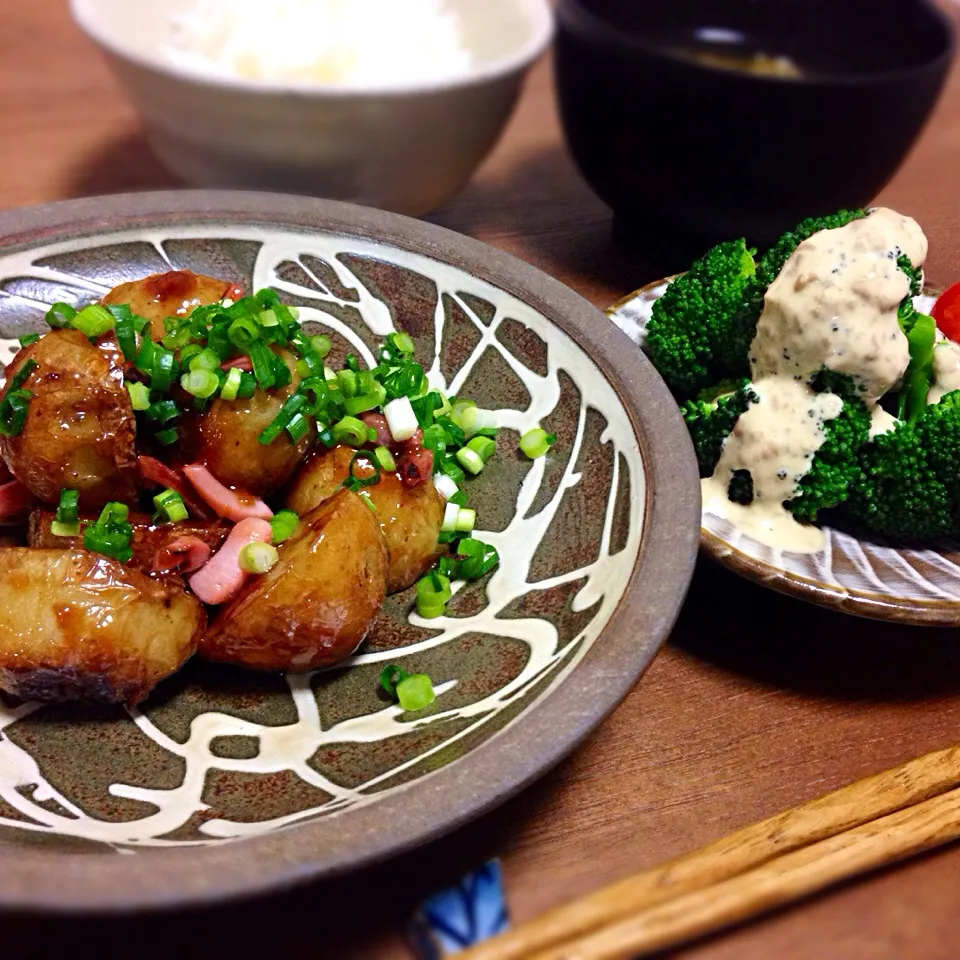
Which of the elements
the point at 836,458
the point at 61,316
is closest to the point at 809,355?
the point at 836,458

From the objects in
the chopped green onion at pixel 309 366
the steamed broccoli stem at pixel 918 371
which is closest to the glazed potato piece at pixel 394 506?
the chopped green onion at pixel 309 366

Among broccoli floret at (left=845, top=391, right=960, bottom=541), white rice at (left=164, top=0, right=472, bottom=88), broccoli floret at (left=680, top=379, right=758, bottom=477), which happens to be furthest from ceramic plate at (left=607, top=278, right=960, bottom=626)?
white rice at (left=164, top=0, right=472, bottom=88)

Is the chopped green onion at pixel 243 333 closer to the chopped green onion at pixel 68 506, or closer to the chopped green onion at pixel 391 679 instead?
the chopped green onion at pixel 68 506

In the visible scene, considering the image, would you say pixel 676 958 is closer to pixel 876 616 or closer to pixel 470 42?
pixel 876 616

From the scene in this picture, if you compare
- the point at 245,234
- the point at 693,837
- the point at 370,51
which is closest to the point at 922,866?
the point at 693,837

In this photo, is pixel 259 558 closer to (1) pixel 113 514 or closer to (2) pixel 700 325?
(1) pixel 113 514

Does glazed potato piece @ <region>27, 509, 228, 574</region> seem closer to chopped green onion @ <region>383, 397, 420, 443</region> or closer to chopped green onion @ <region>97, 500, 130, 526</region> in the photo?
chopped green onion @ <region>97, 500, 130, 526</region>
